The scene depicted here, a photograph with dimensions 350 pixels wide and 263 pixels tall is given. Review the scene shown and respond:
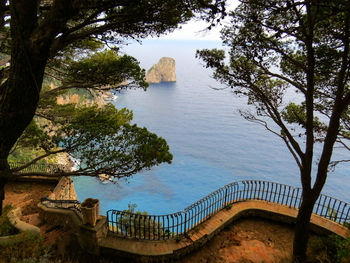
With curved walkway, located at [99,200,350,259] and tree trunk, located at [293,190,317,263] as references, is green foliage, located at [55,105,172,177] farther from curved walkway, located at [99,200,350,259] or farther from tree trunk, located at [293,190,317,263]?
tree trunk, located at [293,190,317,263]

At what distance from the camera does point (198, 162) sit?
52.2 metres

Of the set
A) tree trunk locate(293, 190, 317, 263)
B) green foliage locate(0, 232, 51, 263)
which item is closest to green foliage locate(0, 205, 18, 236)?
green foliage locate(0, 232, 51, 263)

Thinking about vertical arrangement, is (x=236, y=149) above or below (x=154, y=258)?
below

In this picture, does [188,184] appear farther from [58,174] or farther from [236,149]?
[58,174]

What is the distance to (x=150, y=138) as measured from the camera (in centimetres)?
575

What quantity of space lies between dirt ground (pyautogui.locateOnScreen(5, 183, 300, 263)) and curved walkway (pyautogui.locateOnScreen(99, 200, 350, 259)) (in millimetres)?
216

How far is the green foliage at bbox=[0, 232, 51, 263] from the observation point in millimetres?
4039

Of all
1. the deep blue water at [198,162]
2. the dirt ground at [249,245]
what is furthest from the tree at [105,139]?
the deep blue water at [198,162]

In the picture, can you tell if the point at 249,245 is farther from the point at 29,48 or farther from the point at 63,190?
the point at 63,190

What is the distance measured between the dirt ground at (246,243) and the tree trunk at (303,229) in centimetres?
36

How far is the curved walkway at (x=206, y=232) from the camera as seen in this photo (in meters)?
5.56

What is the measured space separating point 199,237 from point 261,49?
4.95 m

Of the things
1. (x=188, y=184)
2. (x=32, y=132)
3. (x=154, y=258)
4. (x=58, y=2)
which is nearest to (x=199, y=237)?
(x=154, y=258)

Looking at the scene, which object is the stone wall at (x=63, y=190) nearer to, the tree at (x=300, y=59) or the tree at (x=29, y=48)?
the tree at (x=29, y=48)
